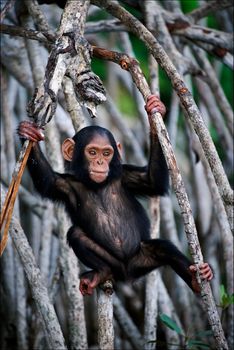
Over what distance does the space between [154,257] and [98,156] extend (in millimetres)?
833

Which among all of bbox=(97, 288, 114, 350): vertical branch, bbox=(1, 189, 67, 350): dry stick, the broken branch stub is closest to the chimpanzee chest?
bbox=(1, 189, 67, 350): dry stick

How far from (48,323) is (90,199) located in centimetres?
94

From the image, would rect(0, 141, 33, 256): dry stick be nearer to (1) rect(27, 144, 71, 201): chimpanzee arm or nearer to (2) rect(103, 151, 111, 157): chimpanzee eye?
(1) rect(27, 144, 71, 201): chimpanzee arm

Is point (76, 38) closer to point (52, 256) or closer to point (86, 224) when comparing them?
point (86, 224)

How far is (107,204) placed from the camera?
18.5ft

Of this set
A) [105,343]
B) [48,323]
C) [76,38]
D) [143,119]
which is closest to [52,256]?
[143,119]

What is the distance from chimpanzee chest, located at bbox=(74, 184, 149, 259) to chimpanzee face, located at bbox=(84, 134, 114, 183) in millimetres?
322

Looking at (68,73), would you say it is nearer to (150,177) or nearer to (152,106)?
(152,106)

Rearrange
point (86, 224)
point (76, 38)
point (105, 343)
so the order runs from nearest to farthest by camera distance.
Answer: point (76, 38), point (105, 343), point (86, 224)

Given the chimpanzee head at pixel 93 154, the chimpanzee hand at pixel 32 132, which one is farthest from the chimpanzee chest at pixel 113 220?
the chimpanzee hand at pixel 32 132

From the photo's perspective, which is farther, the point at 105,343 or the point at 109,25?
the point at 109,25

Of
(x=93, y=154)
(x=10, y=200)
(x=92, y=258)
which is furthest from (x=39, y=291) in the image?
(x=10, y=200)

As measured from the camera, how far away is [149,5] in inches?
260

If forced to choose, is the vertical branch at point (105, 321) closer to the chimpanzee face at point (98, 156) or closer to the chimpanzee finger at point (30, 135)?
the chimpanzee face at point (98, 156)
